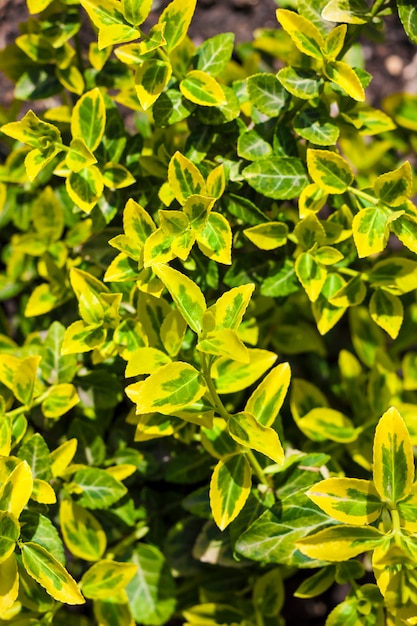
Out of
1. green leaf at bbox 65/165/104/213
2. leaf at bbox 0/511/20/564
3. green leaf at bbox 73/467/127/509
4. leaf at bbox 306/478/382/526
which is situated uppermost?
green leaf at bbox 65/165/104/213

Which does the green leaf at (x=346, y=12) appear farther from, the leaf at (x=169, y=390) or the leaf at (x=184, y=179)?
the leaf at (x=169, y=390)

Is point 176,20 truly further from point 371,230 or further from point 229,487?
point 229,487

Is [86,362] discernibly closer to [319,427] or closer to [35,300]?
[35,300]

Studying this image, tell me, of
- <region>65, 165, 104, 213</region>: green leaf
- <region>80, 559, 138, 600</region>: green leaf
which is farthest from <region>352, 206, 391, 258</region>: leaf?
<region>80, 559, 138, 600</region>: green leaf

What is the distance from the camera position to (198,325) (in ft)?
3.89

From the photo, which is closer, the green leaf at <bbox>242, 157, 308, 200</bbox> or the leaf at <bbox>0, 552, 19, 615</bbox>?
the leaf at <bbox>0, 552, 19, 615</bbox>

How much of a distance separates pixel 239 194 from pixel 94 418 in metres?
0.64

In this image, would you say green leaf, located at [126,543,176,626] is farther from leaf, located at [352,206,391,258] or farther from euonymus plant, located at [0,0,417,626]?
leaf, located at [352,206,391,258]

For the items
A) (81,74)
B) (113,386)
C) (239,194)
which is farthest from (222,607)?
(81,74)

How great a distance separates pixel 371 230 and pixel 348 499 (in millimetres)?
474

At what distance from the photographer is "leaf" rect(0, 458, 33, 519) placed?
119 centimetres

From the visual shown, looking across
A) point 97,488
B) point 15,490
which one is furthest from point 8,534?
point 97,488

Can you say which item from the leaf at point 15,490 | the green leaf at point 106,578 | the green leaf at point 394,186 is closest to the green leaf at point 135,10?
the green leaf at point 394,186

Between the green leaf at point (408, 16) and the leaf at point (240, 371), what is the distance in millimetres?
635
